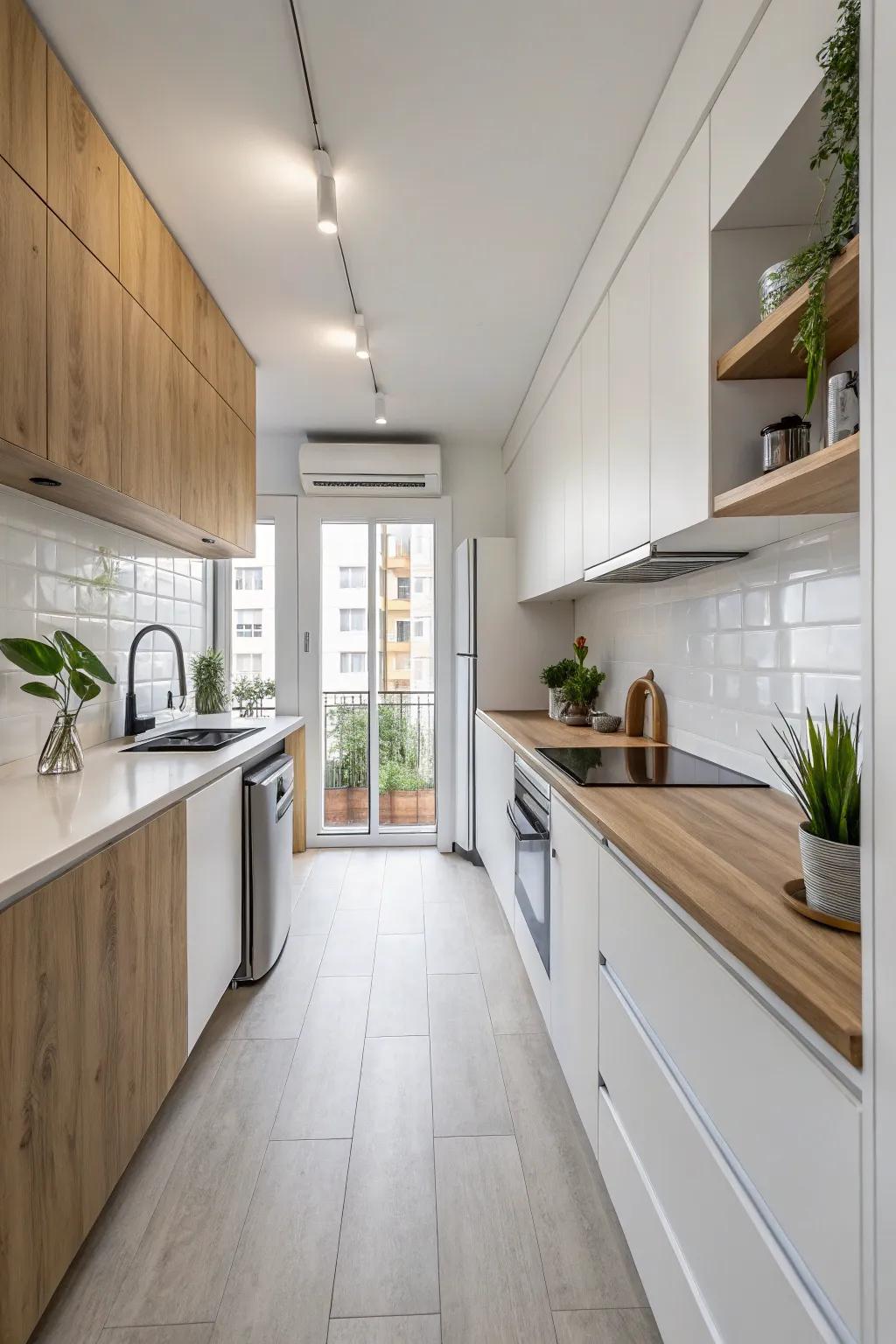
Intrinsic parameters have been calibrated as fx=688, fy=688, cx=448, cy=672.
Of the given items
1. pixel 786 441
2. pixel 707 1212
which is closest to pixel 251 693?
pixel 786 441

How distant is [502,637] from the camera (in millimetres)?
3893

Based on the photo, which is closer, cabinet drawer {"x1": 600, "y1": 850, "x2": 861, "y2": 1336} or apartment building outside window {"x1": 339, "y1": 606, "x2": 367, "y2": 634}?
cabinet drawer {"x1": 600, "y1": 850, "x2": 861, "y2": 1336}

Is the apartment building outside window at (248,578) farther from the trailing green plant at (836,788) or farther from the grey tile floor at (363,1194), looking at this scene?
the trailing green plant at (836,788)

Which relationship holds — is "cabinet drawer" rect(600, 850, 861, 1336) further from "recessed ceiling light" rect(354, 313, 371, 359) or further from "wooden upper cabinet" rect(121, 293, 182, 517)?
"recessed ceiling light" rect(354, 313, 371, 359)

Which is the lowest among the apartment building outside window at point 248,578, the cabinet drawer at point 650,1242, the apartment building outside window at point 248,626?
the cabinet drawer at point 650,1242

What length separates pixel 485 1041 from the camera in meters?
2.19

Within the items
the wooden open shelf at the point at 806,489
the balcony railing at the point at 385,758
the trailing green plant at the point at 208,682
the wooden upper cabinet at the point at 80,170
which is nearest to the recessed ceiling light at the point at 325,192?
the wooden upper cabinet at the point at 80,170

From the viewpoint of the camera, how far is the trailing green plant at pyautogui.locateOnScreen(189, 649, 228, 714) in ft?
11.2

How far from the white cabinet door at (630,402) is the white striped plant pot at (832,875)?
1048 millimetres

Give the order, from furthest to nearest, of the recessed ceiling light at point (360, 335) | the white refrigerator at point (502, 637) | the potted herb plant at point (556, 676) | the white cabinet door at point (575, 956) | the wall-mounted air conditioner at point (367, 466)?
the wall-mounted air conditioner at point (367, 466) < the white refrigerator at point (502, 637) < the potted herb plant at point (556, 676) < the recessed ceiling light at point (360, 335) < the white cabinet door at point (575, 956)

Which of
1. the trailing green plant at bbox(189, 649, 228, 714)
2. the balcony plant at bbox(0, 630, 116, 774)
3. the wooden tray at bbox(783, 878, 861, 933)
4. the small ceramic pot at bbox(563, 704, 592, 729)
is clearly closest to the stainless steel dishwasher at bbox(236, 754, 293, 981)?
the balcony plant at bbox(0, 630, 116, 774)

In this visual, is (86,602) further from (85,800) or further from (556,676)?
(556,676)

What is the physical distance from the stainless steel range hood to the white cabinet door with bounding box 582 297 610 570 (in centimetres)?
6

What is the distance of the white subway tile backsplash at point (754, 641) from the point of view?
1.46 metres
